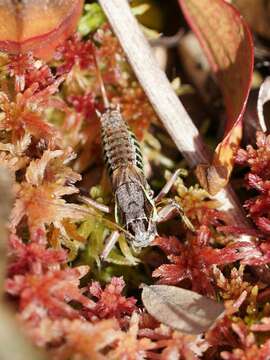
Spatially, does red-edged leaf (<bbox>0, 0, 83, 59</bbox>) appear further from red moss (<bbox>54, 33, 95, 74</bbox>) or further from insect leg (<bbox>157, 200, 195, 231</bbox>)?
insect leg (<bbox>157, 200, 195, 231</bbox>)

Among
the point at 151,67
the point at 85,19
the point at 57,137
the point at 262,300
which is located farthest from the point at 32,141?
the point at 262,300

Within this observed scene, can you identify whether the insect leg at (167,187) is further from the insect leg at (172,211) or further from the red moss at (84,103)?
the red moss at (84,103)

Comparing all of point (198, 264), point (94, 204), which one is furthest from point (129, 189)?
point (198, 264)

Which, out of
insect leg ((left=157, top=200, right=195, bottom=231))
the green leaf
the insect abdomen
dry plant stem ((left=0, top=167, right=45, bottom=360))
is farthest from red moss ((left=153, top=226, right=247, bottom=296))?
the green leaf

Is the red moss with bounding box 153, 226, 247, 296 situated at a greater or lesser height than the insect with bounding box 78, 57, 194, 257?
lesser

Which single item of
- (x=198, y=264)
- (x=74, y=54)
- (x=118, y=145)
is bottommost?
(x=198, y=264)

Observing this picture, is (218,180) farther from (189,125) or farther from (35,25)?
(35,25)

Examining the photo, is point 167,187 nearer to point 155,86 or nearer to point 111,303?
point 155,86
